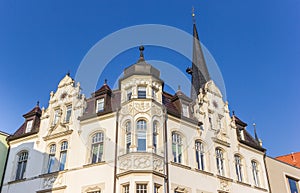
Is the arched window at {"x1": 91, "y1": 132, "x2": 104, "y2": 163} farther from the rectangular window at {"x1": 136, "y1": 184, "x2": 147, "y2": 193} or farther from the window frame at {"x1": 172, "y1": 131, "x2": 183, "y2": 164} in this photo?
the window frame at {"x1": 172, "y1": 131, "x2": 183, "y2": 164}

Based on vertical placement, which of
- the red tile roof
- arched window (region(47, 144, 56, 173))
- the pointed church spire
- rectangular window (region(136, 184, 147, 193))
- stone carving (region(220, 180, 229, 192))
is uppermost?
the pointed church spire

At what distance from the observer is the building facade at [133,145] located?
80.5ft

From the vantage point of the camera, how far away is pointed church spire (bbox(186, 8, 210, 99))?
3681cm

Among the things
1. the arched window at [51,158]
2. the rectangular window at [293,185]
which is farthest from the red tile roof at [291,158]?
the arched window at [51,158]

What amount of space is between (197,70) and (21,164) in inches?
827

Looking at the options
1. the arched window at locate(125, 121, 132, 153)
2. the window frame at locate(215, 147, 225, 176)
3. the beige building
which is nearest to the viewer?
the arched window at locate(125, 121, 132, 153)

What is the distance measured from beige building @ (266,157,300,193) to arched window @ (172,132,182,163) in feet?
37.9

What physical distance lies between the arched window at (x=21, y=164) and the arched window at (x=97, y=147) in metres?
7.05

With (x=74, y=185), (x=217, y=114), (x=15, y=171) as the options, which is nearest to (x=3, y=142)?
(x=15, y=171)

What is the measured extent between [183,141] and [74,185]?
8937 mm

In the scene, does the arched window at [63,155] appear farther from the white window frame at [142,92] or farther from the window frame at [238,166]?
the window frame at [238,166]

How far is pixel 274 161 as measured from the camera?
34.9m

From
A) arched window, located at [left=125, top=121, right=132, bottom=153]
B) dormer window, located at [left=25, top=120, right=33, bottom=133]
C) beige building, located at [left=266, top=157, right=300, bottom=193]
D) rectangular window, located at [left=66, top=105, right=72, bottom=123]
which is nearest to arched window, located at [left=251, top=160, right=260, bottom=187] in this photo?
beige building, located at [left=266, top=157, right=300, bottom=193]

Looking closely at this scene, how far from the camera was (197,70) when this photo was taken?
3962 cm
